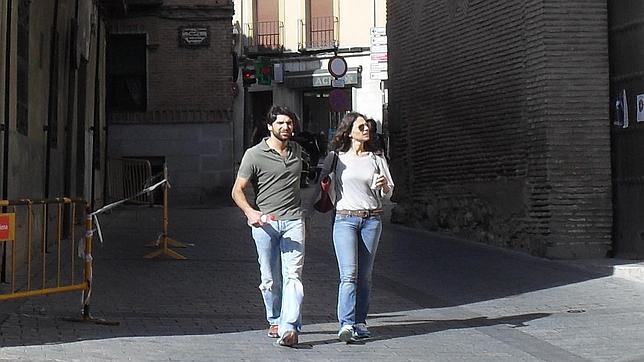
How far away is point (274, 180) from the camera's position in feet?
24.2

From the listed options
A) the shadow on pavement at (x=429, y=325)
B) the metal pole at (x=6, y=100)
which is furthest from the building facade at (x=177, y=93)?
the shadow on pavement at (x=429, y=325)

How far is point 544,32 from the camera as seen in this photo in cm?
1235

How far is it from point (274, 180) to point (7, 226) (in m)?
2.08

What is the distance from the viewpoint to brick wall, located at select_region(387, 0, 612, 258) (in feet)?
40.4

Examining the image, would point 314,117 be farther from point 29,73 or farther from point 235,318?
point 235,318

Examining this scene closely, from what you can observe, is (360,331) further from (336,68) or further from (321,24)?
(321,24)

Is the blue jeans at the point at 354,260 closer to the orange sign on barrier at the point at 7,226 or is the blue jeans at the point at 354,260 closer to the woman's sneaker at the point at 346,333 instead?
the woman's sneaker at the point at 346,333

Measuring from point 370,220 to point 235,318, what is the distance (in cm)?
172

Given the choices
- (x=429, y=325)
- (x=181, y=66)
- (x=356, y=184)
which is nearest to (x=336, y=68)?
Answer: (x=181, y=66)

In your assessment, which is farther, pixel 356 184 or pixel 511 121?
pixel 511 121

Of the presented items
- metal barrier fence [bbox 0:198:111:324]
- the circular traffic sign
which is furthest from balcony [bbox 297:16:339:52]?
metal barrier fence [bbox 0:198:111:324]

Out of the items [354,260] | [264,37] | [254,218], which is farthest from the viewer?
[264,37]

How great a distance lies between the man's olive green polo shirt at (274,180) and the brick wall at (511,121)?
19.1ft

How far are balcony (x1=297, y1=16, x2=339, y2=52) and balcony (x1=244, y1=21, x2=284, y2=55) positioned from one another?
35.7 inches
